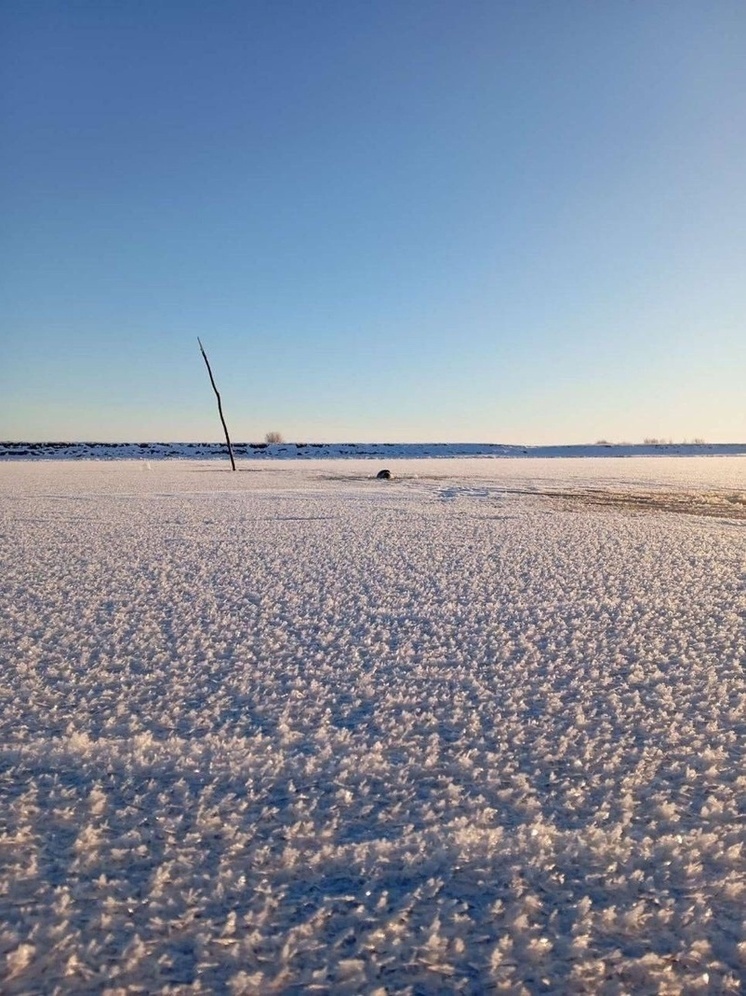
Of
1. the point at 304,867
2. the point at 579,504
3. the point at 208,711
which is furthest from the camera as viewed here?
the point at 579,504

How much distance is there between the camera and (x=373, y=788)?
1.44 metres

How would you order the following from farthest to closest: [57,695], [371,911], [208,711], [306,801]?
1. [57,695]
2. [208,711]
3. [306,801]
4. [371,911]

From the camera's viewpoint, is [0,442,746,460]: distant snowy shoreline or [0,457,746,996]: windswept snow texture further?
[0,442,746,460]: distant snowy shoreline

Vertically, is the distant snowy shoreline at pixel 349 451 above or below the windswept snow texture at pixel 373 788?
above

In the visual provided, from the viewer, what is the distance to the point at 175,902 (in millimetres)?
1058

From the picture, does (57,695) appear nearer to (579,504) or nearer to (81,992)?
(81,992)

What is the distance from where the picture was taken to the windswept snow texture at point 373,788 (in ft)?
3.17

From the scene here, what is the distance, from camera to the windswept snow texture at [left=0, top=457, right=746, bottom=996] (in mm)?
965

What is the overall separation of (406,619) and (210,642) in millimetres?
941

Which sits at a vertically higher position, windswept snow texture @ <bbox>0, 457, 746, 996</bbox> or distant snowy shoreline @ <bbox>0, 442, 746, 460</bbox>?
distant snowy shoreline @ <bbox>0, 442, 746, 460</bbox>

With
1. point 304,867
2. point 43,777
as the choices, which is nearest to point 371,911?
point 304,867

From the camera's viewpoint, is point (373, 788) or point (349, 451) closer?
point (373, 788)

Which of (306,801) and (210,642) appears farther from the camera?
(210,642)

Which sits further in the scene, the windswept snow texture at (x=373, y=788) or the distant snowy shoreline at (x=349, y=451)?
the distant snowy shoreline at (x=349, y=451)
